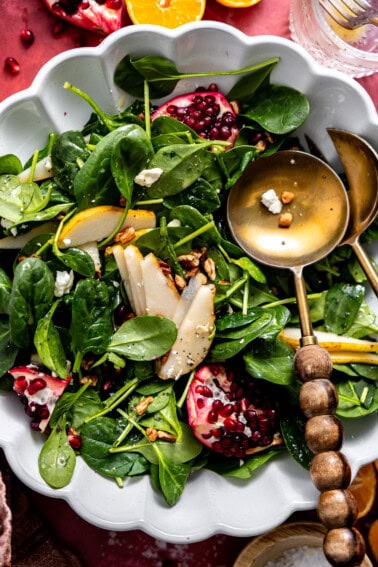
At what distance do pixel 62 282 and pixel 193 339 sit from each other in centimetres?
33

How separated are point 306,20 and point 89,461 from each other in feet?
4.25

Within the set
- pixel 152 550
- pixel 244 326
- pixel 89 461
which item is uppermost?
pixel 244 326

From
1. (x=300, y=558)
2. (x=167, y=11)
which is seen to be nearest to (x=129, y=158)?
(x=167, y=11)

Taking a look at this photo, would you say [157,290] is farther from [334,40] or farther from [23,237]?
[334,40]

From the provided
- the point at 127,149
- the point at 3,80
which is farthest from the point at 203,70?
the point at 3,80

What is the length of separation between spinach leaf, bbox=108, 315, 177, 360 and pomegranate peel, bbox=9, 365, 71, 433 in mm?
156

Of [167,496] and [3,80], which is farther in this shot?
[3,80]

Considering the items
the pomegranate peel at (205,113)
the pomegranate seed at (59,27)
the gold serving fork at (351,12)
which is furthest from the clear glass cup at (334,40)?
the pomegranate seed at (59,27)

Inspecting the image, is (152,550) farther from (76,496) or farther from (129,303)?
(129,303)

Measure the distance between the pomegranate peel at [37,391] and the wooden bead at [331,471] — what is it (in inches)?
23.5

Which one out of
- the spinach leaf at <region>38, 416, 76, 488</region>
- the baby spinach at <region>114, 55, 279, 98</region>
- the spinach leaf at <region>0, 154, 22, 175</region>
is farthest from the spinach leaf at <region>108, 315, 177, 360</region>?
the baby spinach at <region>114, 55, 279, 98</region>

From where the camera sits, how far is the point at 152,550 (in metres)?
1.90

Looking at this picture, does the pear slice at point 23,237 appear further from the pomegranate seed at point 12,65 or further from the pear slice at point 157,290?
the pomegranate seed at point 12,65

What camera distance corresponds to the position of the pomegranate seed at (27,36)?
1.89 metres
